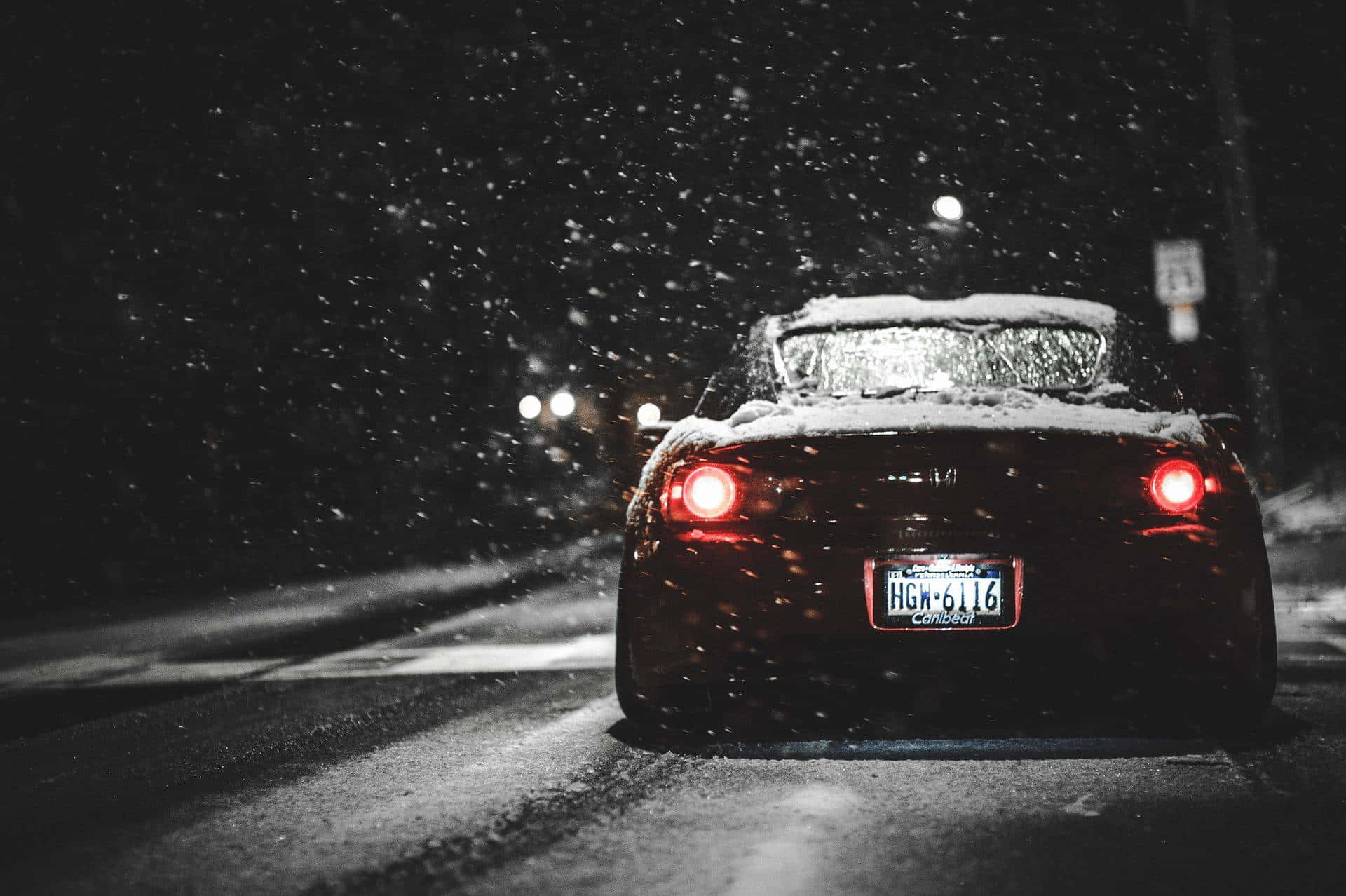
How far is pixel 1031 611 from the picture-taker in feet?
14.2

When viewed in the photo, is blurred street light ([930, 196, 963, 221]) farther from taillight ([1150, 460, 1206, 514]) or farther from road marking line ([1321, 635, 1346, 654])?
taillight ([1150, 460, 1206, 514])

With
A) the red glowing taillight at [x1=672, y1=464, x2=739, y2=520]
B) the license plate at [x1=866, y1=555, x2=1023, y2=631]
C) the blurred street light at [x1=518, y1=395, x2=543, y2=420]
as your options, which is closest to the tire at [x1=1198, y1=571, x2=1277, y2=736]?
the license plate at [x1=866, y1=555, x2=1023, y2=631]

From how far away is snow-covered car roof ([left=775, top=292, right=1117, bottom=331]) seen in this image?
18.1ft

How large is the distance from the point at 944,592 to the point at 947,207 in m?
13.1

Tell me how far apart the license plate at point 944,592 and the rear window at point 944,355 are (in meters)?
1.15

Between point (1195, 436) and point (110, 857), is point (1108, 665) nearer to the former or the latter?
point (1195, 436)

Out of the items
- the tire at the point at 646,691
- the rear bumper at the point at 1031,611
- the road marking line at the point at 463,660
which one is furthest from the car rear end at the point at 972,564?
the road marking line at the point at 463,660

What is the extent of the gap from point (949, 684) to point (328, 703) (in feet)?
11.1

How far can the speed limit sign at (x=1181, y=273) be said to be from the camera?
1750 centimetres

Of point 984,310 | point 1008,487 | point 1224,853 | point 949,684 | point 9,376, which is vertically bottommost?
point 1224,853

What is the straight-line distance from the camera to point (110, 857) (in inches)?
147

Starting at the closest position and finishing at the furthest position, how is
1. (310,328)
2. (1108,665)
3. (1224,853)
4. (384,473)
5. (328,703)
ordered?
(1224,853) → (1108,665) → (328,703) → (310,328) → (384,473)

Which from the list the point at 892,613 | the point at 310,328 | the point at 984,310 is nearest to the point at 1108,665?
the point at 892,613

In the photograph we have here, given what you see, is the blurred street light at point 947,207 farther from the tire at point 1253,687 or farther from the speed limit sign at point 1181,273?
the tire at point 1253,687
